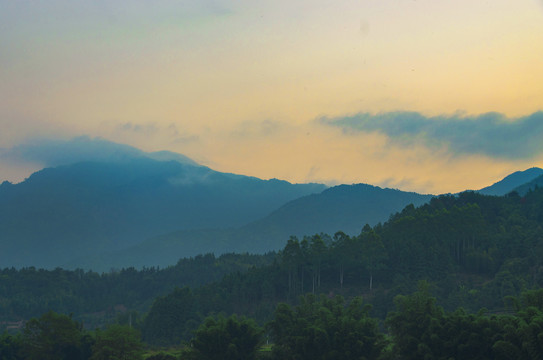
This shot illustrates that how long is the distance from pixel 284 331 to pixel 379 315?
82.9ft

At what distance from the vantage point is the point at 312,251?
9812 cm

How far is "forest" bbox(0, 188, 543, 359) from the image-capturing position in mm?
49906

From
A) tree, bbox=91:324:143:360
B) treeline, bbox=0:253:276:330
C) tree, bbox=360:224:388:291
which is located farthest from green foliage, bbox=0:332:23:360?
treeline, bbox=0:253:276:330

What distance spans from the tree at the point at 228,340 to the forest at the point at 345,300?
0.32 ft

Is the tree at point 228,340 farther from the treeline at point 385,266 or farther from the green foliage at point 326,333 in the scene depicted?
the treeline at point 385,266

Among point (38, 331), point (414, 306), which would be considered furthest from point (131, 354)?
point (414, 306)

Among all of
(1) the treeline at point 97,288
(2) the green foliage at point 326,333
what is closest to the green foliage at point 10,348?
(2) the green foliage at point 326,333

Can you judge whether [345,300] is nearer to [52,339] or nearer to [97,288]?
[52,339]

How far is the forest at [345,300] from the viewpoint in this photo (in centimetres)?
4991

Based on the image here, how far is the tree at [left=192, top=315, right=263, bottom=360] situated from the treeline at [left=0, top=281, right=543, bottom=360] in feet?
0.29

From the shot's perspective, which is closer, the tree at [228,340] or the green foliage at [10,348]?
the tree at [228,340]

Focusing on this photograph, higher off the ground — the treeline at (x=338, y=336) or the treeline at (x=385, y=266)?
the treeline at (x=385, y=266)

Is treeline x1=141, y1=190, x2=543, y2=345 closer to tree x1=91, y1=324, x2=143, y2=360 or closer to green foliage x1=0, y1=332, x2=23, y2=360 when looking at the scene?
green foliage x1=0, y1=332, x2=23, y2=360

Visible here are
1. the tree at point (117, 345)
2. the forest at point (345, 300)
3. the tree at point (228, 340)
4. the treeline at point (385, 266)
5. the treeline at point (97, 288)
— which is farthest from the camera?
the treeline at point (97, 288)
